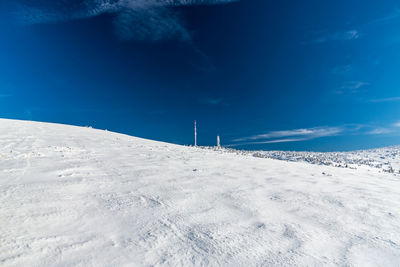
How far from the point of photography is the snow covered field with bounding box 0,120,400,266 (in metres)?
2.02

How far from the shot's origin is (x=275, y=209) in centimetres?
332

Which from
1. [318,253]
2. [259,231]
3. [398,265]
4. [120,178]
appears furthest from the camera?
[120,178]

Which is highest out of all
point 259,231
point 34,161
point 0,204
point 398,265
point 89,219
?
point 34,161

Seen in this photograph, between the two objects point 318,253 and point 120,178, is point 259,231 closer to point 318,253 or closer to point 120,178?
point 318,253

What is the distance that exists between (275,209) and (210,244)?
1516 mm

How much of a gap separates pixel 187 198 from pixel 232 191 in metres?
1.01

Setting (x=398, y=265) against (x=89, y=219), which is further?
(x=89, y=219)

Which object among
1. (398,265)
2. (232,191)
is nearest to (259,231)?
(398,265)

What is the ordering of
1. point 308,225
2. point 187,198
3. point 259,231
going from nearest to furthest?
1. point 259,231
2. point 308,225
3. point 187,198

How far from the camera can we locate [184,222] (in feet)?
8.97

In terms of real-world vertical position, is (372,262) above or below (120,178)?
below

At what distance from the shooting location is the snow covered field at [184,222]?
202 cm

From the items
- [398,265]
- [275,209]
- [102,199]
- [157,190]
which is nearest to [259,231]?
[275,209]

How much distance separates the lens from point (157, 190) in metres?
3.98
